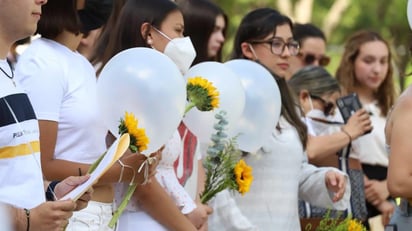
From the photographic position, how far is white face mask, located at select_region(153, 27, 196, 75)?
4648 mm

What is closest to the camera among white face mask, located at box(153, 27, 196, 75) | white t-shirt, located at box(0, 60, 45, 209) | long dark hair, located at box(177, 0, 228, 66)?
white t-shirt, located at box(0, 60, 45, 209)

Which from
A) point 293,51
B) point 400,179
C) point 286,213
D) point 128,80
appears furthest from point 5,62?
point 293,51

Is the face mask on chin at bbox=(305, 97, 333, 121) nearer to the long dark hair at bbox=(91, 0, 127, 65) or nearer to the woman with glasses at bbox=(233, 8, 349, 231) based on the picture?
the woman with glasses at bbox=(233, 8, 349, 231)

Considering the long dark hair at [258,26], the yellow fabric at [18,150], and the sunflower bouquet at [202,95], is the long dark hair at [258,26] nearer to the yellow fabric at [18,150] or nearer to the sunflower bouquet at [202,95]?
the sunflower bouquet at [202,95]

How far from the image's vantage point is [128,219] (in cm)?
455

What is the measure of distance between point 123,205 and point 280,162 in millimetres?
1537

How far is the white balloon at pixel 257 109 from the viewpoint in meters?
5.21

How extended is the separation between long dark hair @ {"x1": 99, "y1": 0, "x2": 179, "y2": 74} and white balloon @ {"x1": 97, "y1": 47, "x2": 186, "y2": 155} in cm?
51

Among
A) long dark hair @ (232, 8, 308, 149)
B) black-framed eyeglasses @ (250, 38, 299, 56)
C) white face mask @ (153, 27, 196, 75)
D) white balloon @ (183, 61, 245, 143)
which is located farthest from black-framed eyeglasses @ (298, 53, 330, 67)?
white face mask @ (153, 27, 196, 75)

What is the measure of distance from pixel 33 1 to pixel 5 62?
23 cm

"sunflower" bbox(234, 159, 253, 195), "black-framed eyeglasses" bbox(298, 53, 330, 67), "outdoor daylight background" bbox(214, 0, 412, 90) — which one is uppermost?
"sunflower" bbox(234, 159, 253, 195)

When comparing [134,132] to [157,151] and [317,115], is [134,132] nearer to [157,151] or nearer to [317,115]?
[157,151]

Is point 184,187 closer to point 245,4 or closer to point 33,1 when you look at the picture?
point 33,1

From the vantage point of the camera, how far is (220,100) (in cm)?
480
